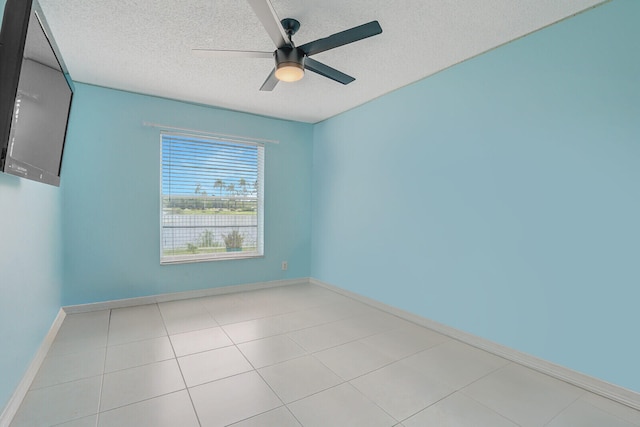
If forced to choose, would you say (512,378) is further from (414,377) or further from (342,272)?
(342,272)

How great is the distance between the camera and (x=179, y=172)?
11.9ft

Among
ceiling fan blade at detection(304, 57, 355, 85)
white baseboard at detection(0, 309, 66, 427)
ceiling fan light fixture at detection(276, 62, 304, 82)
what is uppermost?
ceiling fan blade at detection(304, 57, 355, 85)

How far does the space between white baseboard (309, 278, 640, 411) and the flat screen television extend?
3.19 metres

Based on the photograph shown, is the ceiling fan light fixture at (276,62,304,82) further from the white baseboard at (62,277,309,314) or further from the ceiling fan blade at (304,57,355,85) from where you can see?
the white baseboard at (62,277,309,314)

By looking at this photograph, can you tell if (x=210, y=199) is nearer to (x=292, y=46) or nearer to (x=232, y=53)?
(x=232, y=53)

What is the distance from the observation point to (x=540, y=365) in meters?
2.09

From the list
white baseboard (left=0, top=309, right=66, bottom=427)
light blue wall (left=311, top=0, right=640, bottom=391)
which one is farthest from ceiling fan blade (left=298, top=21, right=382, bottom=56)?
white baseboard (left=0, top=309, right=66, bottom=427)

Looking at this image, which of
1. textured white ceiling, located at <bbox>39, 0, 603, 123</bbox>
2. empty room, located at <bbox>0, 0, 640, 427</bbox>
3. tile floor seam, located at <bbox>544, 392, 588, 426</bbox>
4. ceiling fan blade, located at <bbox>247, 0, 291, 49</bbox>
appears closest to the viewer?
ceiling fan blade, located at <bbox>247, 0, 291, 49</bbox>

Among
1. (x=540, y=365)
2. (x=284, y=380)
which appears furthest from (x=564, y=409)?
(x=284, y=380)

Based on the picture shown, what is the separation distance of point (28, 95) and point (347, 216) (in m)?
3.10

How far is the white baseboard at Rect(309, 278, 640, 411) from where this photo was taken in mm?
1750

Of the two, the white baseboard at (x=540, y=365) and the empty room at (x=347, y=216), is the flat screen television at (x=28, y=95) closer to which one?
the empty room at (x=347, y=216)

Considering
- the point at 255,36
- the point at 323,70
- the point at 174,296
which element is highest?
the point at 255,36

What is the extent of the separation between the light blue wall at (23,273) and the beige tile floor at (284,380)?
8.8 inches
